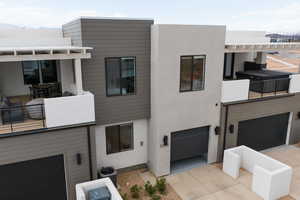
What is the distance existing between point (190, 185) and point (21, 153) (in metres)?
6.40

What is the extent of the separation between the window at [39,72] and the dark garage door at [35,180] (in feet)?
13.6

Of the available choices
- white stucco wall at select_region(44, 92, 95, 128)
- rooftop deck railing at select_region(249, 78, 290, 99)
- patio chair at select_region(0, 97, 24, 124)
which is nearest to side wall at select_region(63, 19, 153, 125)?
white stucco wall at select_region(44, 92, 95, 128)

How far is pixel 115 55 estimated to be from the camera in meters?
8.84

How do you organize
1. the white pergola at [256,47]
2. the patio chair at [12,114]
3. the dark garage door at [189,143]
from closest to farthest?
the patio chair at [12,114] < the dark garage door at [189,143] < the white pergola at [256,47]

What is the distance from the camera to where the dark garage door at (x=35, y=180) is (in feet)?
24.5

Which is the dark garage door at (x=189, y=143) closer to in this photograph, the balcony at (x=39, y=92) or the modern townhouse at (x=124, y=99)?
the modern townhouse at (x=124, y=99)

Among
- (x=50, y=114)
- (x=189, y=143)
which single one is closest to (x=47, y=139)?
(x=50, y=114)

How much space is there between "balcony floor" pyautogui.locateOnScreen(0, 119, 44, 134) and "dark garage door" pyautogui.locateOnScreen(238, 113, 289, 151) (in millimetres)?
9130

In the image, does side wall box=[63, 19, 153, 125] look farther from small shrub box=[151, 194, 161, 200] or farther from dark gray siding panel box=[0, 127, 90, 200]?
small shrub box=[151, 194, 161, 200]

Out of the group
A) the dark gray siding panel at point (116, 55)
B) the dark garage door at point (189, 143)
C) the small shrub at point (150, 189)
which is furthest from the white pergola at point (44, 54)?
the dark garage door at point (189, 143)

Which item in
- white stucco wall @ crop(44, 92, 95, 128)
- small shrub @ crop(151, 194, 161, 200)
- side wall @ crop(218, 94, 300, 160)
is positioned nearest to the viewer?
white stucco wall @ crop(44, 92, 95, 128)

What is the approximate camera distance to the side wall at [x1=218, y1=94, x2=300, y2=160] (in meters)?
11.0

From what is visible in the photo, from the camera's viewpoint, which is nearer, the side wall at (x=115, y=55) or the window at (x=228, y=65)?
the side wall at (x=115, y=55)

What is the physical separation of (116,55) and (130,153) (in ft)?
14.4
